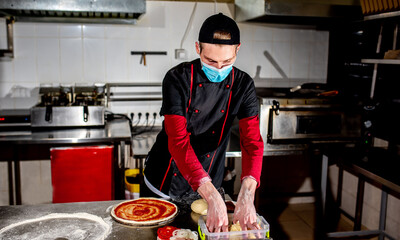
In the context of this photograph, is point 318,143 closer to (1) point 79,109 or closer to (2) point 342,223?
(2) point 342,223

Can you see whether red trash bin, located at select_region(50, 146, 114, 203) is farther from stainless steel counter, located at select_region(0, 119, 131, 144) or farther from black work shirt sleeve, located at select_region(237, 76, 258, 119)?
black work shirt sleeve, located at select_region(237, 76, 258, 119)

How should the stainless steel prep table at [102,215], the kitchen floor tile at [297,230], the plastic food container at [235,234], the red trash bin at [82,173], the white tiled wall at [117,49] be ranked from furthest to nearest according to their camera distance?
the white tiled wall at [117,49], the kitchen floor tile at [297,230], the red trash bin at [82,173], the stainless steel prep table at [102,215], the plastic food container at [235,234]

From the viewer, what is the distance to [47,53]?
3619 mm

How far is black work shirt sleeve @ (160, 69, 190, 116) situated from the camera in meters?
1.68

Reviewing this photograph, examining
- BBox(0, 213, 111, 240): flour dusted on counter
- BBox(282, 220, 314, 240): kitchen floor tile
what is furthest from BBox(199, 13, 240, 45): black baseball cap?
BBox(282, 220, 314, 240): kitchen floor tile

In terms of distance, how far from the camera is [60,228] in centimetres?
146

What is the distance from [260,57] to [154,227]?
287 centimetres

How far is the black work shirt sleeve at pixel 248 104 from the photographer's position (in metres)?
1.85

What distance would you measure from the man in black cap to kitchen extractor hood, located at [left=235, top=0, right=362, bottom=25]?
4.67 feet

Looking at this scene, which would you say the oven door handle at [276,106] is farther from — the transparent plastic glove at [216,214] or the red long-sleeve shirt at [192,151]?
the transparent plastic glove at [216,214]

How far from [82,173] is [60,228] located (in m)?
1.72

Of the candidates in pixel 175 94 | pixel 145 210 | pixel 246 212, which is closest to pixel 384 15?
pixel 175 94

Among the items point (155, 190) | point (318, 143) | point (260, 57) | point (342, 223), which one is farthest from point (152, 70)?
point (342, 223)

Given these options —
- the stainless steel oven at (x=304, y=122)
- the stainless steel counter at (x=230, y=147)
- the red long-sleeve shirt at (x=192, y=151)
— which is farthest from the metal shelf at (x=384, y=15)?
the red long-sleeve shirt at (x=192, y=151)
